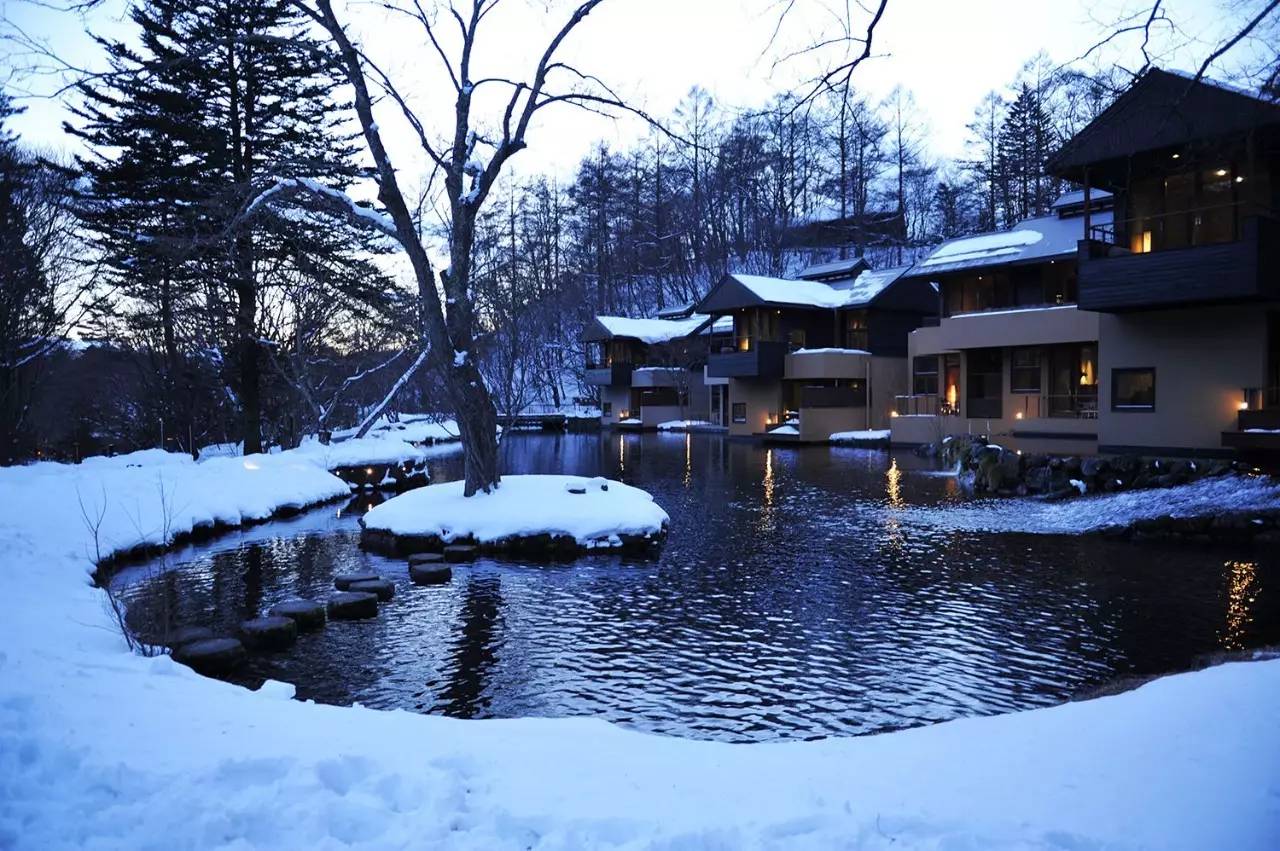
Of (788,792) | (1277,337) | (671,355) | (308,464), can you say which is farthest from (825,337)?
(788,792)

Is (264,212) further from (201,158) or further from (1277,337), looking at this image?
(1277,337)

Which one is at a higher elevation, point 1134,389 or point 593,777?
point 1134,389

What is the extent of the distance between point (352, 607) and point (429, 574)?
6.57 feet

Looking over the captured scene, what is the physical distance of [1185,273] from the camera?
63.2 ft

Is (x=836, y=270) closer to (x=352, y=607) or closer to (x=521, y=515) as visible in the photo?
(x=521, y=515)

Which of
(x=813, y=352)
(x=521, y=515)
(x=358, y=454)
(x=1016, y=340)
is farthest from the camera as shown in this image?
(x=813, y=352)

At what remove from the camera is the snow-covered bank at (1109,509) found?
618 inches

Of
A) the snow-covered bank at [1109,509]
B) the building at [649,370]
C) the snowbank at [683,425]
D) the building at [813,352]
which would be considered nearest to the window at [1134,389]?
the snow-covered bank at [1109,509]

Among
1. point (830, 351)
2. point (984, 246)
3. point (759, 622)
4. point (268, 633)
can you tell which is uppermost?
point (984, 246)

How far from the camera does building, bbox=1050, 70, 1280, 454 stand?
18406 millimetres

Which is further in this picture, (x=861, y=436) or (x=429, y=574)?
(x=861, y=436)

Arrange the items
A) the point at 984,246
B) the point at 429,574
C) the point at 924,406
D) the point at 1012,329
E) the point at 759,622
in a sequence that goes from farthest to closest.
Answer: the point at 924,406 < the point at 984,246 < the point at 1012,329 < the point at 429,574 < the point at 759,622

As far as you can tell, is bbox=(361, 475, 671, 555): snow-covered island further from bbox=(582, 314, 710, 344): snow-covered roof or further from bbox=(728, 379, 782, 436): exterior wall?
bbox=(582, 314, 710, 344): snow-covered roof

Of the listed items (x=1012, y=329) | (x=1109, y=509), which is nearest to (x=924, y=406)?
(x=1012, y=329)
